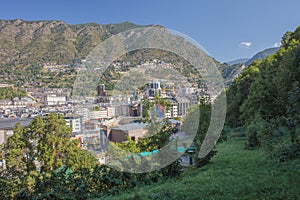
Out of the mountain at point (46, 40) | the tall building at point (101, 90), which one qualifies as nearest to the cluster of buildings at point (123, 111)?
the tall building at point (101, 90)

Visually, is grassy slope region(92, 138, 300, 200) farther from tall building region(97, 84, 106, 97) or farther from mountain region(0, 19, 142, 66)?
mountain region(0, 19, 142, 66)

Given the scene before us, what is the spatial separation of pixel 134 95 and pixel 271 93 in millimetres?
6190

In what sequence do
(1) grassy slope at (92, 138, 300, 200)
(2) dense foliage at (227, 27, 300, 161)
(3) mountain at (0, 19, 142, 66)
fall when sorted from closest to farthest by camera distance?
(1) grassy slope at (92, 138, 300, 200), (2) dense foliage at (227, 27, 300, 161), (3) mountain at (0, 19, 142, 66)

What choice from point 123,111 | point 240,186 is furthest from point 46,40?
point 240,186

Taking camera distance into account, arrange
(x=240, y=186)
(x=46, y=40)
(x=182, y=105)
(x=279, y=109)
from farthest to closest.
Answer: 1. (x=46, y=40)
2. (x=279, y=109)
3. (x=182, y=105)
4. (x=240, y=186)

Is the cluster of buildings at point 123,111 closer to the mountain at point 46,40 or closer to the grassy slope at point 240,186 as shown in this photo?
the grassy slope at point 240,186

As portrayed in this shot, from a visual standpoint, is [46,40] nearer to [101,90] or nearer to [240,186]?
[101,90]

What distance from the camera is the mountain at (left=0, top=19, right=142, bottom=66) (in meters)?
59.4

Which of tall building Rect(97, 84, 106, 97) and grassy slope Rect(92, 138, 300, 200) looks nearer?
grassy slope Rect(92, 138, 300, 200)

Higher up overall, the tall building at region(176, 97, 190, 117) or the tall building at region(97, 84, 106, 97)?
the tall building at region(97, 84, 106, 97)

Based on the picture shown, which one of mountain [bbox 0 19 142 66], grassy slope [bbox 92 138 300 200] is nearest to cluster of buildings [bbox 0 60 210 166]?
grassy slope [bbox 92 138 300 200]

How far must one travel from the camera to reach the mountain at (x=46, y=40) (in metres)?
59.4

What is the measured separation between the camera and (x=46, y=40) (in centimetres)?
6869

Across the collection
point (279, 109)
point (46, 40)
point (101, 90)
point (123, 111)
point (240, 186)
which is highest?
point (46, 40)
